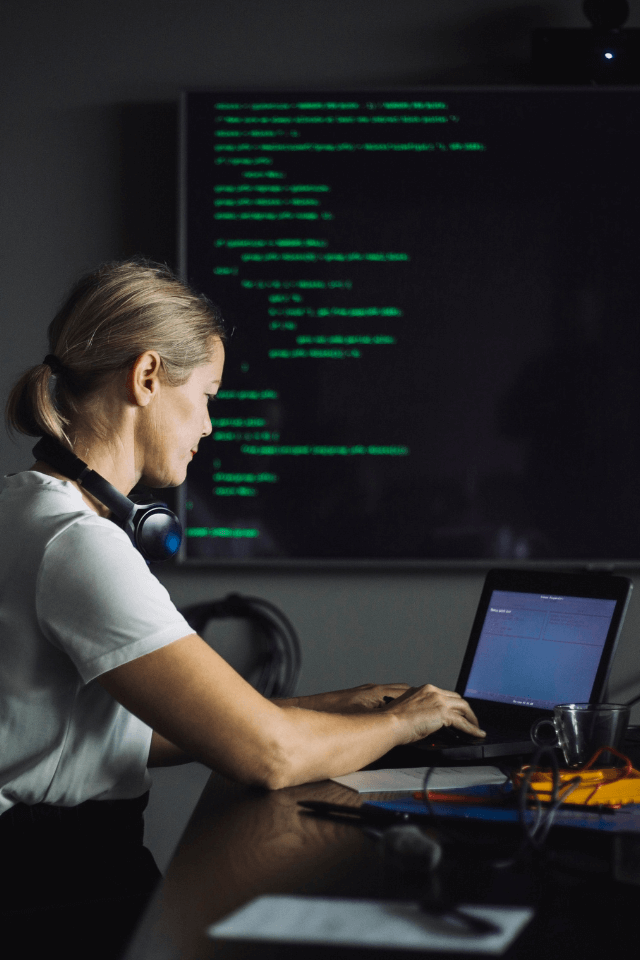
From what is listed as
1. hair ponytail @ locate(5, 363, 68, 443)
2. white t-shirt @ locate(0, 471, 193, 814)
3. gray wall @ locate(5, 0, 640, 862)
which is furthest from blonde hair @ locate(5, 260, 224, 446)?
gray wall @ locate(5, 0, 640, 862)

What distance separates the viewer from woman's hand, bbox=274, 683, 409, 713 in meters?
1.34

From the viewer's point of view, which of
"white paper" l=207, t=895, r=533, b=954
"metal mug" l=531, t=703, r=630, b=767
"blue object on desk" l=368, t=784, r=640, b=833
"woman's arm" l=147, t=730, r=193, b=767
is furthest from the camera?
"woman's arm" l=147, t=730, r=193, b=767

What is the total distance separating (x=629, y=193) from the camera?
2.29 m

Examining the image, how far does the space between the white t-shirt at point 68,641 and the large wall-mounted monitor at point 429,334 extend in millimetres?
1245

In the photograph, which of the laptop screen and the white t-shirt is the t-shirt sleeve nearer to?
the white t-shirt

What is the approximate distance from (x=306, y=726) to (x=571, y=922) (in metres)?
0.45

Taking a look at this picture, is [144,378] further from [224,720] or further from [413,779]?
[413,779]

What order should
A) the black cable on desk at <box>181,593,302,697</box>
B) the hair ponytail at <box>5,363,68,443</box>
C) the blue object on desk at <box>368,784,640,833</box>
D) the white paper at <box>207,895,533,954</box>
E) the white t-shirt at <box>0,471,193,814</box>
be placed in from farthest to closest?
the black cable on desk at <box>181,593,302,697</box>
the hair ponytail at <box>5,363,68,443</box>
the white t-shirt at <box>0,471,193,814</box>
the blue object on desk at <box>368,784,640,833</box>
the white paper at <box>207,895,533,954</box>

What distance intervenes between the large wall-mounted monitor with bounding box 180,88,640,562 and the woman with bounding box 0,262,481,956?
1084mm

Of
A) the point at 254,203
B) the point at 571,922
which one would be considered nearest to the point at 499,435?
the point at 254,203

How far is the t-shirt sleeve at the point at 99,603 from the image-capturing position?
95 centimetres

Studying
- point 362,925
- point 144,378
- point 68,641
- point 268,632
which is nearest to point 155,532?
point 144,378

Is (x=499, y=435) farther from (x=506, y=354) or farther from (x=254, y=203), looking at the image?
(x=254, y=203)

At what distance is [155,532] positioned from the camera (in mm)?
1335
